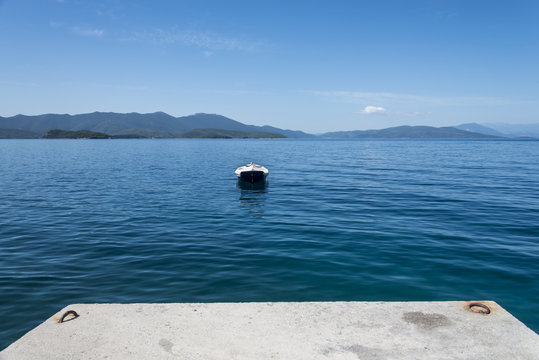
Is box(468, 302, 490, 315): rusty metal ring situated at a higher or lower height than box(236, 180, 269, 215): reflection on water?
higher

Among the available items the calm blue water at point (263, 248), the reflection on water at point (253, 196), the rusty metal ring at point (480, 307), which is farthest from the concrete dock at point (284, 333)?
the reflection on water at point (253, 196)

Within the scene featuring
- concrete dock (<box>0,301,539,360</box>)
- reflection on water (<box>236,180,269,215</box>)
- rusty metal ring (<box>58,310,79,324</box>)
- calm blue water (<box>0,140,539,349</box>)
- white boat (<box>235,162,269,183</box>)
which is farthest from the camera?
white boat (<box>235,162,269,183</box>)

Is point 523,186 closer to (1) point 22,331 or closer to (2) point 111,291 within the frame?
(2) point 111,291

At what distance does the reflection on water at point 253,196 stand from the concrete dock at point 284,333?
1478cm

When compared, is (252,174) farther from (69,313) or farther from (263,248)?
(69,313)

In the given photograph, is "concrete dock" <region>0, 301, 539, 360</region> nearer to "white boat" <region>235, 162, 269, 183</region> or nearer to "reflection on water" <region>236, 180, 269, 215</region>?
"reflection on water" <region>236, 180, 269, 215</region>

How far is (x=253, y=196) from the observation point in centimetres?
2788

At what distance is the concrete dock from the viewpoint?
5484 millimetres

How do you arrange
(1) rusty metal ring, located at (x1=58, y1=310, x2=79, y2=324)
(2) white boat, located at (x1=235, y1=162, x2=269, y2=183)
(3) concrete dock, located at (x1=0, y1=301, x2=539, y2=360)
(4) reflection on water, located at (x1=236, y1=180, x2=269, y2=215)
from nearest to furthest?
(3) concrete dock, located at (x1=0, y1=301, x2=539, y2=360)
(1) rusty metal ring, located at (x1=58, y1=310, x2=79, y2=324)
(4) reflection on water, located at (x1=236, y1=180, x2=269, y2=215)
(2) white boat, located at (x1=235, y1=162, x2=269, y2=183)

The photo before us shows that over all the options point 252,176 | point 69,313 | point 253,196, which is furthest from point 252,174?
point 69,313

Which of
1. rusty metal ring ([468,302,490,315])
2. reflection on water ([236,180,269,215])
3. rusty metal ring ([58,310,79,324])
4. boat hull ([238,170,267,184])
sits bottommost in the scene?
reflection on water ([236,180,269,215])

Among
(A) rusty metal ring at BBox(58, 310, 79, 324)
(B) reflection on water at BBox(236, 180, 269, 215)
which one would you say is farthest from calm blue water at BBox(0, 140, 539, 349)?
(A) rusty metal ring at BBox(58, 310, 79, 324)

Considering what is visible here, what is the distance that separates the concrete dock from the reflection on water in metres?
14.8

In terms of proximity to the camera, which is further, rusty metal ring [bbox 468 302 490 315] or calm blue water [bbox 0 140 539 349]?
calm blue water [bbox 0 140 539 349]
